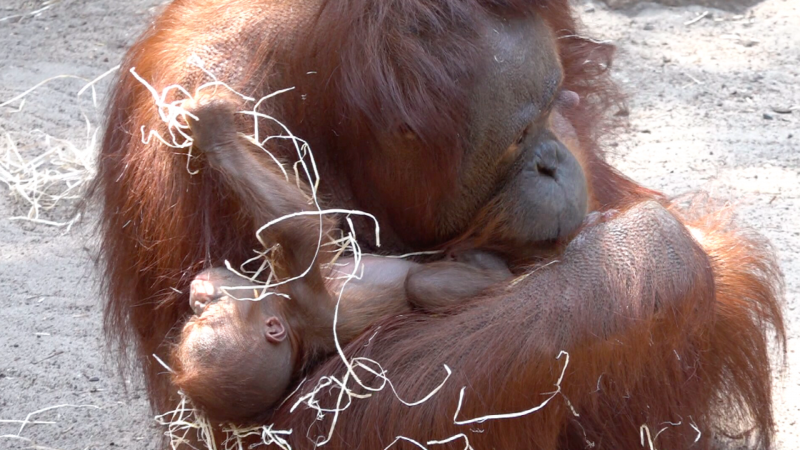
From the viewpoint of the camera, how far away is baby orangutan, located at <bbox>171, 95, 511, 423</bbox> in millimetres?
1966

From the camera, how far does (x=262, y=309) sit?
6.69ft

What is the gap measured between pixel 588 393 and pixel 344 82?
82 centimetres

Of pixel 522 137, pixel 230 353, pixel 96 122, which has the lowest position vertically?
pixel 96 122

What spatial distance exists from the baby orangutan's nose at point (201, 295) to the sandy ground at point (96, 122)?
36.9 inches

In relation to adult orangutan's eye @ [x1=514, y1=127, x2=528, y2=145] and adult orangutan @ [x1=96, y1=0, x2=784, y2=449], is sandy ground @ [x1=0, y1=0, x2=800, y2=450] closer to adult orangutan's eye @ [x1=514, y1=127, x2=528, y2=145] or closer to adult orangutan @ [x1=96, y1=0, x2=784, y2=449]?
adult orangutan @ [x1=96, y1=0, x2=784, y2=449]

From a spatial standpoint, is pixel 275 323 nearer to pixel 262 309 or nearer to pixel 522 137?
pixel 262 309

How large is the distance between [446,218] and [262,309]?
0.54m

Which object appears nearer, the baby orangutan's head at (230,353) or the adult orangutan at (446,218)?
the baby orangutan's head at (230,353)

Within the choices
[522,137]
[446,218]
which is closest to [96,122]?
[446,218]

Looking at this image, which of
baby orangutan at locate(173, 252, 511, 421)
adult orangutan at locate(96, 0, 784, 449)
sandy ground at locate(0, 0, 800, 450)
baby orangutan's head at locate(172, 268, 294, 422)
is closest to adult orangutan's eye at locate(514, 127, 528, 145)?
adult orangutan at locate(96, 0, 784, 449)

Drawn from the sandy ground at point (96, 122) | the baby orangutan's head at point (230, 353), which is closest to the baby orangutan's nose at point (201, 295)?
the baby orangutan's head at point (230, 353)

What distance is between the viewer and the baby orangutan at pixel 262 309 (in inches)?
77.4

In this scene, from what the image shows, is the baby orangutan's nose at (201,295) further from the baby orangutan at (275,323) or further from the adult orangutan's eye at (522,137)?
the adult orangutan's eye at (522,137)

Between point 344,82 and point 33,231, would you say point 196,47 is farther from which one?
point 33,231
